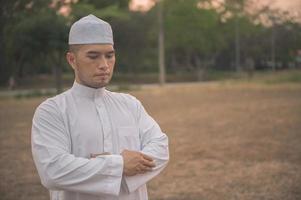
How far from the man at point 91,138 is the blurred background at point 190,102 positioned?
3228 millimetres

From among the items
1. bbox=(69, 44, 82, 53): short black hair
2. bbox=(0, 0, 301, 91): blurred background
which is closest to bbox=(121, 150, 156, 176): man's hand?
bbox=(69, 44, 82, 53): short black hair

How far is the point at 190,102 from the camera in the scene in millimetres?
17266

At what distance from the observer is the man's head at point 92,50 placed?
2.08 metres

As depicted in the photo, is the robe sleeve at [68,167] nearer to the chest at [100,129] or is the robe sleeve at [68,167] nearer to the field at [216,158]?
the chest at [100,129]

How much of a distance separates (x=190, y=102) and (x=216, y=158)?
397 inches

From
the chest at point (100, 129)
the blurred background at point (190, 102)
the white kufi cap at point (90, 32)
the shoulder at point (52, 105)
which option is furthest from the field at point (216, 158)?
the white kufi cap at point (90, 32)

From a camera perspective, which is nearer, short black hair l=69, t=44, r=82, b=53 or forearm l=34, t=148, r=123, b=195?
forearm l=34, t=148, r=123, b=195

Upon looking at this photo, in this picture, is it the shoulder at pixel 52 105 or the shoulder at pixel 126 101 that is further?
the shoulder at pixel 126 101

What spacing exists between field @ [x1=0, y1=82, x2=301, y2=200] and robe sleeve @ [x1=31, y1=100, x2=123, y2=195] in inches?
134

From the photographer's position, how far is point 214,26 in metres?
38.9

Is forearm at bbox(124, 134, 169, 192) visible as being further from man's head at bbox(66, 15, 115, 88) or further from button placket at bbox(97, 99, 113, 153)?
man's head at bbox(66, 15, 115, 88)

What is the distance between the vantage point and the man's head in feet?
6.82

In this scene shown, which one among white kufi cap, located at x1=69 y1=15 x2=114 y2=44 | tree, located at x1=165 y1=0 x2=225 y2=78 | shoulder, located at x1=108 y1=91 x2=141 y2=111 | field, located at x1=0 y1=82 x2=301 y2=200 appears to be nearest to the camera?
white kufi cap, located at x1=69 y1=15 x2=114 y2=44

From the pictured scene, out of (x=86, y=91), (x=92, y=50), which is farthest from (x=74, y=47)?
(x=86, y=91)
